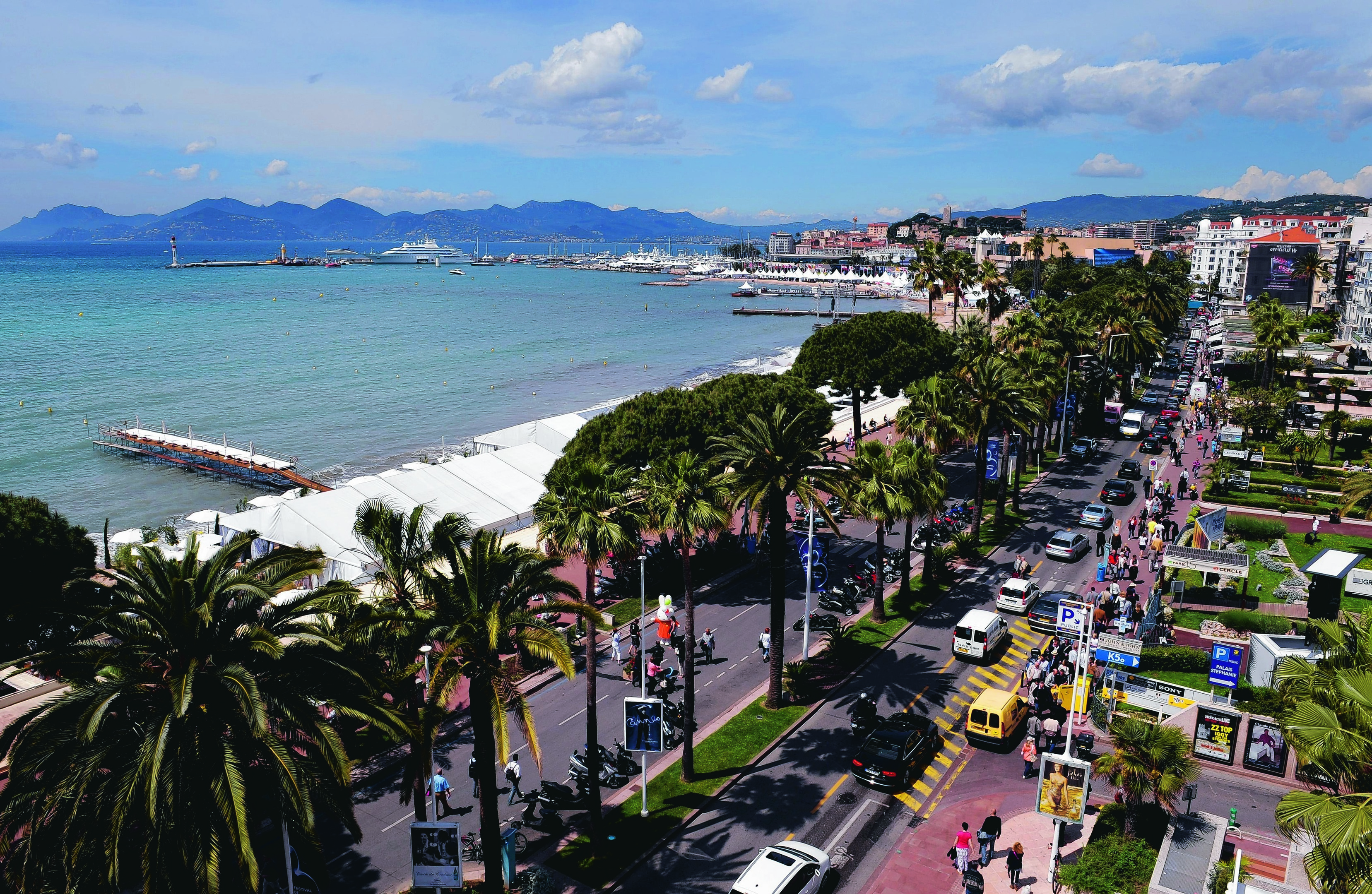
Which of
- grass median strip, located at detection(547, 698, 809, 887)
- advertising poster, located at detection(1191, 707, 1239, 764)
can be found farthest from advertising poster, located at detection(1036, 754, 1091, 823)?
grass median strip, located at detection(547, 698, 809, 887)

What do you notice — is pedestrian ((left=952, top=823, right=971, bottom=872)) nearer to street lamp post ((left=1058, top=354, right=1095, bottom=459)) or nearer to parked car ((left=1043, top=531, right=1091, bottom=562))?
parked car ((left=1043, top=531, right=1091, bottom=562))

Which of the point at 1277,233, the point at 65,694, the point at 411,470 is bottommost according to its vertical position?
the point at 411,470

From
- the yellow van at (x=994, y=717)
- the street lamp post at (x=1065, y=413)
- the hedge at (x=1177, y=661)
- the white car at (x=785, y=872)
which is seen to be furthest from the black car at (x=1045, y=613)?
the street lamp post at (x=1065, y=413)

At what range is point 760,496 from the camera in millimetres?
24375

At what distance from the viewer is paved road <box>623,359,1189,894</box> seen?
1919 cm

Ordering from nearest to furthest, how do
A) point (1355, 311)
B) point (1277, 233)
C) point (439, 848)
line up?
point (439, 848) < point (1355, 311) < point (1277, 233)

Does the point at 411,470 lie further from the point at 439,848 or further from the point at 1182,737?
the point at 1182,737

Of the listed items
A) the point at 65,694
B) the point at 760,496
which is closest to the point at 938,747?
the point at 760,496

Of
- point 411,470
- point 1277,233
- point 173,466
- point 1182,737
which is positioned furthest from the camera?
point 1277,233

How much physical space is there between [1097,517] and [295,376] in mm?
86524

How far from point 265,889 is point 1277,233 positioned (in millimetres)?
175225

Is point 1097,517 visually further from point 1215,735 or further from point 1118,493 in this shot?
point 1215,735

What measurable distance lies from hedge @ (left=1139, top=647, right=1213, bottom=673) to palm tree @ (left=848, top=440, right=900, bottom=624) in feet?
29.4

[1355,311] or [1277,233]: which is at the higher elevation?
[1277,233]
